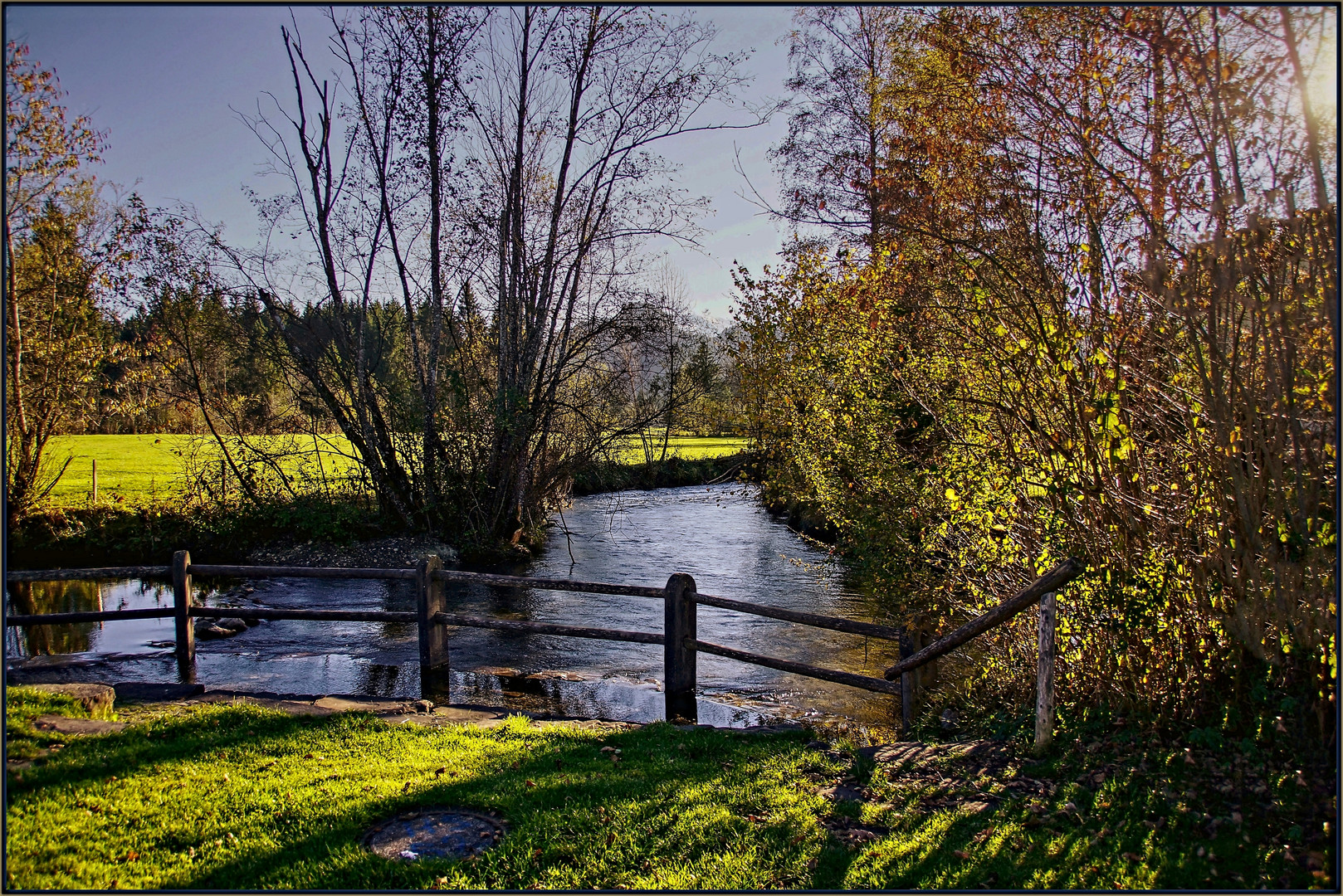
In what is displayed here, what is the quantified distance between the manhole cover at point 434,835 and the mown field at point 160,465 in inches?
557

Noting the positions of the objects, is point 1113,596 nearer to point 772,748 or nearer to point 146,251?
point 772,748

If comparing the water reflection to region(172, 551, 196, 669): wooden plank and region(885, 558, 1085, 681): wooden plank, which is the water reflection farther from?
region(885, 558, 1085, 681): wooden plank

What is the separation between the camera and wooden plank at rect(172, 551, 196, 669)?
9.12 metres

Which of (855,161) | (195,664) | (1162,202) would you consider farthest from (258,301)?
(1162,202)

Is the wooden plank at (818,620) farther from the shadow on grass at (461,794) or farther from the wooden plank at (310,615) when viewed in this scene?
the wooden plank at (310,615)

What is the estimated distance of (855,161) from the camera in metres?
18.9

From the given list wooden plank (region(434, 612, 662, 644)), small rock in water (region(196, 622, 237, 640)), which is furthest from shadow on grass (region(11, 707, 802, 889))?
small rock in water (region(196, 622, 237, 640))

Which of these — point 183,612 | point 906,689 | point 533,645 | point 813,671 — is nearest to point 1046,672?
point 906,689

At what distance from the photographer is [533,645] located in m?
11.2

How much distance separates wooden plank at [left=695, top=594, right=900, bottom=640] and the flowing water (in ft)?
4.92

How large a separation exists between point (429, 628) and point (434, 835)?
4636 mm

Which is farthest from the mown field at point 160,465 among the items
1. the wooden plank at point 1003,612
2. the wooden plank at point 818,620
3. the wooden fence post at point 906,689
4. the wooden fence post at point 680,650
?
the wooden plank at point 1003,612

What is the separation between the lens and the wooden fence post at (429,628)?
8.45 metres

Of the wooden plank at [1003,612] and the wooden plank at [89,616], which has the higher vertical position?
the wooden plank at [1003,612]
